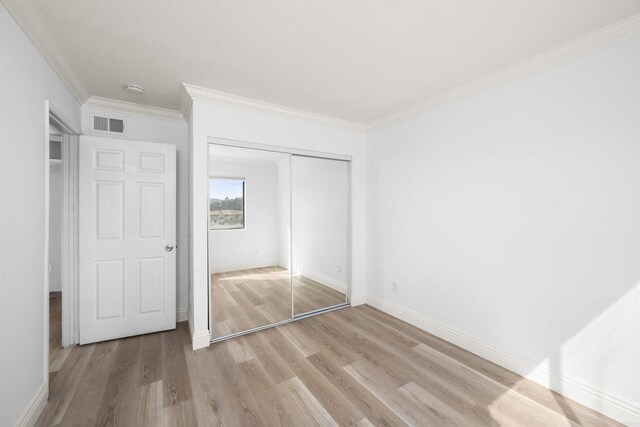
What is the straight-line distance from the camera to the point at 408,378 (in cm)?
221

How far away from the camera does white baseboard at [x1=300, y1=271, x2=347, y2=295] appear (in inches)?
139

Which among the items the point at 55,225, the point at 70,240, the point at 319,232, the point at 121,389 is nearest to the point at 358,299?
the point at 319,232

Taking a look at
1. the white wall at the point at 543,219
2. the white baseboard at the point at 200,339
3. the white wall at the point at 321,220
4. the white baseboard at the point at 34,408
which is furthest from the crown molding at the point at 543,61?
the white baseboard at the point at 34,408

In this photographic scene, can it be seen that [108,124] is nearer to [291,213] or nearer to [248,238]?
[248,238]

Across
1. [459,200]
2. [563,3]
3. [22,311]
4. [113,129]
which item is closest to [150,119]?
[113,129]

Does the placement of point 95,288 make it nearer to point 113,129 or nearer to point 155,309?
point 155,309

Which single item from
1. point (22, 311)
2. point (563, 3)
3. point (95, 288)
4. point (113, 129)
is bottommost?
point (95, 288)

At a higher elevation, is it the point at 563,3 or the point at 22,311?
the point at 563,3

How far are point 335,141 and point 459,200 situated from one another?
5.58 feet

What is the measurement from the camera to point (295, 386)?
6.93 feet

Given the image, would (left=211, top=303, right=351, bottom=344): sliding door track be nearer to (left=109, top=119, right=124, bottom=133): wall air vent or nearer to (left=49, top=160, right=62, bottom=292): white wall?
(left=109, top=119, right=124, bottom=133): wall air vent

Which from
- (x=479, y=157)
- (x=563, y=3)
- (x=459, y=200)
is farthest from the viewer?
(x=459, y=200)

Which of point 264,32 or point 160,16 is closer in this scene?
point 160,16

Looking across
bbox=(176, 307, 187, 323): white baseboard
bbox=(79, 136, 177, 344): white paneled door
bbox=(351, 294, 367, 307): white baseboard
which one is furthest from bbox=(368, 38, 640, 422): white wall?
bbox=(79, 136, 177, 344): white paneled door
